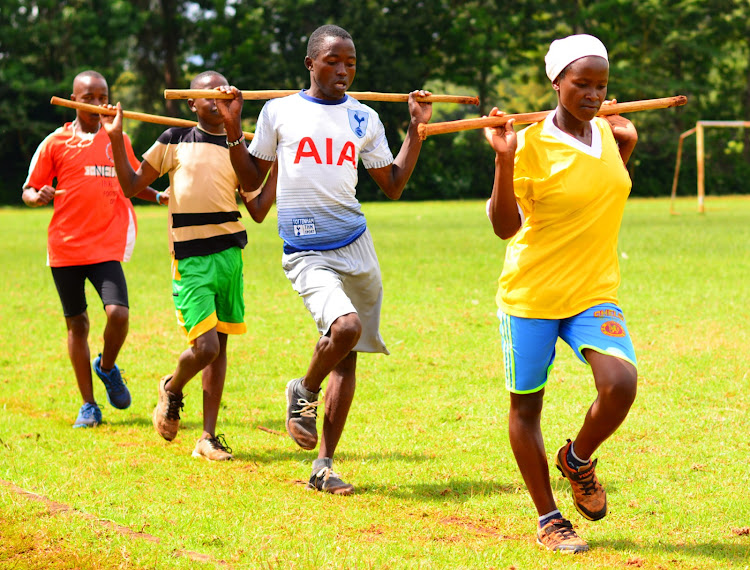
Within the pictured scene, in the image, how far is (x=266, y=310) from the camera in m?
12.0

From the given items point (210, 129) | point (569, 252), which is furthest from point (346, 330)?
point (210, 129)

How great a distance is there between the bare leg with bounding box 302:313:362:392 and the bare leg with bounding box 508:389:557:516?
94cm

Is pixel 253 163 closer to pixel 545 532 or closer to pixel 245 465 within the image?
pixel 245 465

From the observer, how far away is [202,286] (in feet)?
20.0

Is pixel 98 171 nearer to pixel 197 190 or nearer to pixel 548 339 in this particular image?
pixel 197 190

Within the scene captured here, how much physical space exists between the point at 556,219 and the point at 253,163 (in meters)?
1.79

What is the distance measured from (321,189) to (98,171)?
275cm

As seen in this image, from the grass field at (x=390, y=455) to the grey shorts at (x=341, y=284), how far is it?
0.93m

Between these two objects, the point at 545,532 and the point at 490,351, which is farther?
the point at 490,351

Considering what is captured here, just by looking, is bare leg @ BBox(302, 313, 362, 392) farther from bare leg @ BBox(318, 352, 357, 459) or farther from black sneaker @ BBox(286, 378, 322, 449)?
bare leg @ BBox(318, 352, 357, 459)

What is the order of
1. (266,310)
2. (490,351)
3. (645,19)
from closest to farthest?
(490,351) < (266,310) < (645,19)

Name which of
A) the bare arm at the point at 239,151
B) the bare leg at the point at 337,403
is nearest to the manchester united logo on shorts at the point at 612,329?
the bare leg at the point at 337,403

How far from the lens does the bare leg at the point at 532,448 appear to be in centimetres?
446

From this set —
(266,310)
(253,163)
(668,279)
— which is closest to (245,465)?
(253,163)
